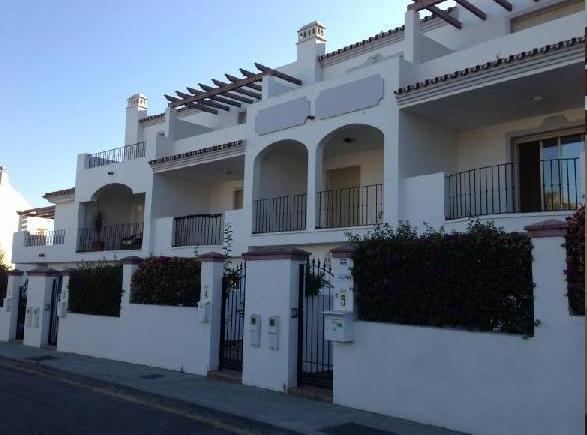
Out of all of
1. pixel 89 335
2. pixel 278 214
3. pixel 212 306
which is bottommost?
pixel 89 335

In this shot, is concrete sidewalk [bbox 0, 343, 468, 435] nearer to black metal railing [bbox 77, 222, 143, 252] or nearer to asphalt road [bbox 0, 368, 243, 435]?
asphalt road [bbox 0, 368, 243, 435]

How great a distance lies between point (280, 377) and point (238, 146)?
31.1 feet

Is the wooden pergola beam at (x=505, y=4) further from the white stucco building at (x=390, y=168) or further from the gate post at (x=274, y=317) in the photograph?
the gate post at (x=274, y=317)

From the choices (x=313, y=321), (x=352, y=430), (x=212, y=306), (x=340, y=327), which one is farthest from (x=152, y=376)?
(x=352, y=430)

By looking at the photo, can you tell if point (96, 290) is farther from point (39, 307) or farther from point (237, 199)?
point (237, 199)

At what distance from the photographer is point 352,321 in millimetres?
8656

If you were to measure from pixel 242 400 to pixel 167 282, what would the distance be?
4.26 metres

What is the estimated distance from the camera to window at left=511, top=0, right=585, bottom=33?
45.8ft

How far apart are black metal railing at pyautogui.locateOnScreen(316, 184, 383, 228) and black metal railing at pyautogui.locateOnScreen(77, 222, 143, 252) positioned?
9300mm

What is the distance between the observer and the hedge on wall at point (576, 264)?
635cm

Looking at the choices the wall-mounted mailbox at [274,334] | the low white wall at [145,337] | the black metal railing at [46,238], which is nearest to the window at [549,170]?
the wall-mounted mailbox at [274,334]

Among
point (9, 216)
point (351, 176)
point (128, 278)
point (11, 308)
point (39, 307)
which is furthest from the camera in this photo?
point (9, 216)

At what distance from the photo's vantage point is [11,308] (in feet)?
60.0

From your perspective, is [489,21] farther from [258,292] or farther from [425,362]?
[425,362]
